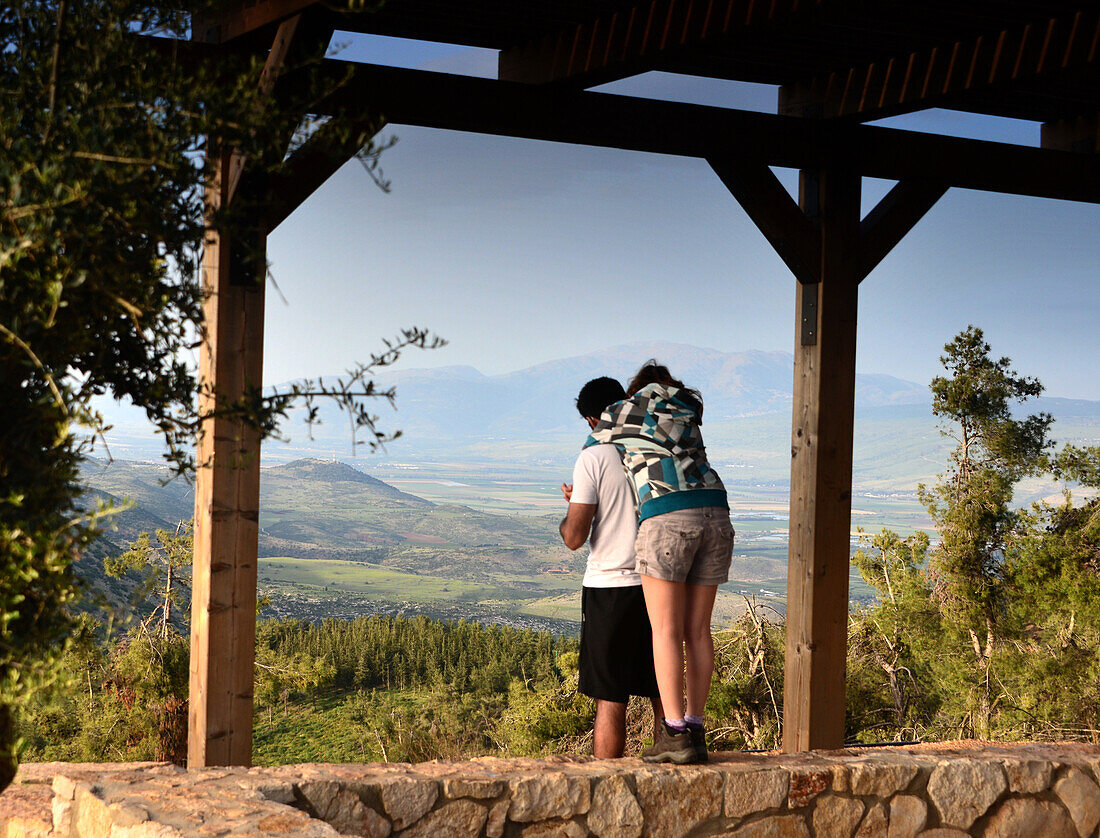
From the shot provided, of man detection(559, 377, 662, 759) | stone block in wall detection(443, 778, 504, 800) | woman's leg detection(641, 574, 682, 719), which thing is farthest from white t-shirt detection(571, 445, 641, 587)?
stone block in wall detection(443, 778, 504, 800)

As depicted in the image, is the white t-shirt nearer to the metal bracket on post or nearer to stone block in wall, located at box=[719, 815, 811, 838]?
stone block in wall, located at box=[719, 815, 811, 838]

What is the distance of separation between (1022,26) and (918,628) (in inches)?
278

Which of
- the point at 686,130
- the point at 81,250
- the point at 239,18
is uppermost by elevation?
the point at 239,18

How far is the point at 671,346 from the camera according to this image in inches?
1646

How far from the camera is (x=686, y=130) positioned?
3365 millimetres

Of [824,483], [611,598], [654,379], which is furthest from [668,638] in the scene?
[824,483]

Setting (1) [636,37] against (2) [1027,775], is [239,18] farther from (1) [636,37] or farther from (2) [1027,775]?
(2) [1027,775]

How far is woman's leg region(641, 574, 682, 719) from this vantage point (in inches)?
107

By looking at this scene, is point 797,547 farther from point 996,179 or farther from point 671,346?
point 671,346

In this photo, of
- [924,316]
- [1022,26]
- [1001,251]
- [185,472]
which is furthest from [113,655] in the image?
[924,316]

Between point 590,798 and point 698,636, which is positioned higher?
point 698,636

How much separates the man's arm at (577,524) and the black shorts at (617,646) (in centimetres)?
18

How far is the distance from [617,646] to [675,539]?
42 centimetres

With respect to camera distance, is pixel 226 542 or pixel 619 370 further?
pixel 619 370
